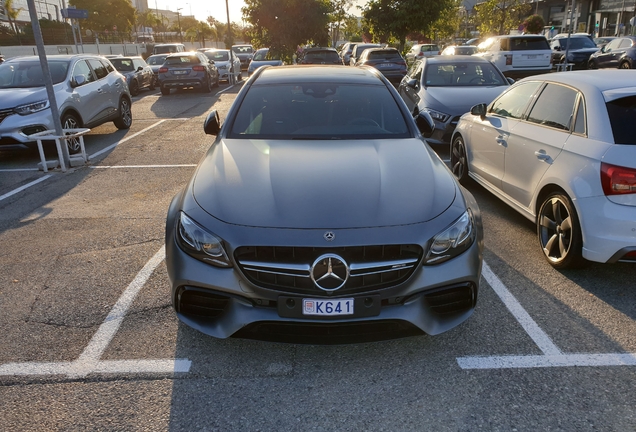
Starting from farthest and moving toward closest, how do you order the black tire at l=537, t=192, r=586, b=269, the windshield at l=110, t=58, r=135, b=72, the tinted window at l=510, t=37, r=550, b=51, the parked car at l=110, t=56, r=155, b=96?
the windshield at l=110, t=58, r=135, b=72
the parked car at l=110, t=56, r=155, b=96
the tinted window at l=510, t=37, r=550, b=51
the black tire at l=537, t=192, r=586, b=269

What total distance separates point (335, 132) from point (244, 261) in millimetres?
1766

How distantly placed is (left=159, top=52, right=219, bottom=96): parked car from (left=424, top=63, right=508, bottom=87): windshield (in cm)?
1177

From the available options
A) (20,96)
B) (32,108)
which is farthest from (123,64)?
(32,108)

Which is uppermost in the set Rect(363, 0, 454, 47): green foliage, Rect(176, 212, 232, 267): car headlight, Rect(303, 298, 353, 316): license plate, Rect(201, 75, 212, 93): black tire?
Rect(363, 0, 454, 47): green foliage

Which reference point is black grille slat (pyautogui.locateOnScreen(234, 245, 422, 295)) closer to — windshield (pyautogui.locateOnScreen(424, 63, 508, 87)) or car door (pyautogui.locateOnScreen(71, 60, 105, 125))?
windshield (pyautogui.locateOnScreen(424, 63, 508, 87))

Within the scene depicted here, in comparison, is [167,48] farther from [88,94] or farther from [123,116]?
[88,94]

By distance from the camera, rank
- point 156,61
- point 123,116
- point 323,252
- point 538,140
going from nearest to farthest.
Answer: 1. point 323,252
2. point 538,140
3. point 123,116
4. point 156,61

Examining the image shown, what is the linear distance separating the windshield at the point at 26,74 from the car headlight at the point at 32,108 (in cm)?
73

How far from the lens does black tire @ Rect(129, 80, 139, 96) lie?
65.8 ft

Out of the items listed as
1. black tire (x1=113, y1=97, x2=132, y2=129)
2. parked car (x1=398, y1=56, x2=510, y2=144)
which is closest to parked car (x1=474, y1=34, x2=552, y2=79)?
parked car (x1=398, y1=56, x2=510, y2=144)

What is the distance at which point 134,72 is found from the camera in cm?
2053

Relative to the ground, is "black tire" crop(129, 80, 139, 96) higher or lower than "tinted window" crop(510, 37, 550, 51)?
lower

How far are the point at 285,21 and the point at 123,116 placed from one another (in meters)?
20.4

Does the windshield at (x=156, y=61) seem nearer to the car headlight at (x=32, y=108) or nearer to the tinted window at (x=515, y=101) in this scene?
the car headlight at (x=32, y=108)
